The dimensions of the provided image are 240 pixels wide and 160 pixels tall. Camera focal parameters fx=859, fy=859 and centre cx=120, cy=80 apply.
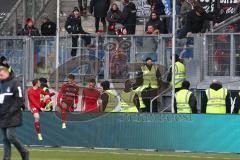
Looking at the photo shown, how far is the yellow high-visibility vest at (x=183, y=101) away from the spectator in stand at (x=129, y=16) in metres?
5.15

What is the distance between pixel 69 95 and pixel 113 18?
12.4ft

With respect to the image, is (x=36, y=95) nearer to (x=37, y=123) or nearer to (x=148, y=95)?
(x=37, y=123)

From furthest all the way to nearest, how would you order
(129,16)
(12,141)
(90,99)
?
(129,16), (90,99), (12,141)

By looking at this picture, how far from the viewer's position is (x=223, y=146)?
68.3ft

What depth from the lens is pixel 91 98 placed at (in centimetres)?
2442

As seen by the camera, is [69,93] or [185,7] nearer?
[69,93]

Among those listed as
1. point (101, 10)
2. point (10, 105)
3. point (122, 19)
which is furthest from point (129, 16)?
point (10, 105)

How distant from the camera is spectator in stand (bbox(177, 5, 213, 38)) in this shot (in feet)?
83.0

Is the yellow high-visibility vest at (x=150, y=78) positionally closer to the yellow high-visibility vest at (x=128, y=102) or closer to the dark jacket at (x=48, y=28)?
the yellow high-visibility vest at (x=128, y=102)

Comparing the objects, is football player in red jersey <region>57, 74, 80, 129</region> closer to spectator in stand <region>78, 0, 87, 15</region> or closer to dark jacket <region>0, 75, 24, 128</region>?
spectator in stand <region>78, 0, 87, 15</region>

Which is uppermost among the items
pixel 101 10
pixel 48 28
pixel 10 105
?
pixel 101 10

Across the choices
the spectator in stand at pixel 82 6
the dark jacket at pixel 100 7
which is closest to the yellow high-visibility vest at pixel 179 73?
the dark jacket at pixel 100 7

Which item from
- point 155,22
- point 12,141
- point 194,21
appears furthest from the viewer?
point 155,22

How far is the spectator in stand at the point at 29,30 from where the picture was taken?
28.2 metres
